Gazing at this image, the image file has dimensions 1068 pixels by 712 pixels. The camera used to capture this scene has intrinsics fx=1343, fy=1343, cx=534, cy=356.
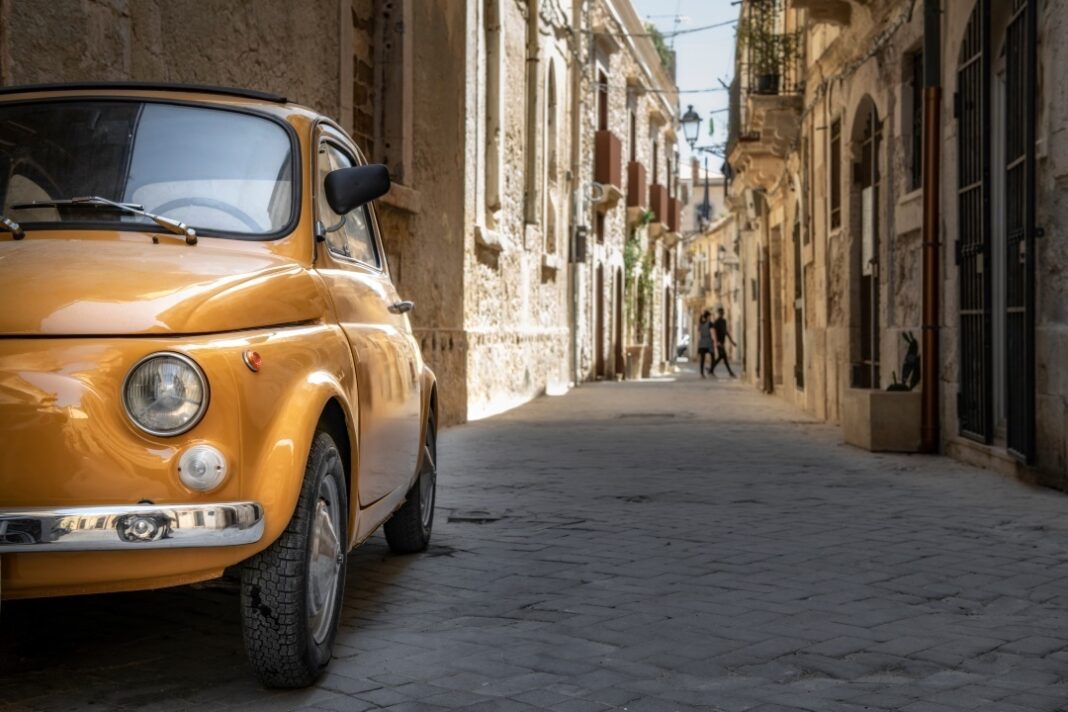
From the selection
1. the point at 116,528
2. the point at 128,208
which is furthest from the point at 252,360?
the point at 128,208

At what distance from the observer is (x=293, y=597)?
3.62m

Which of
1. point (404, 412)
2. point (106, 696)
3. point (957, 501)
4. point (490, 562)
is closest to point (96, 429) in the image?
point (106, 696)

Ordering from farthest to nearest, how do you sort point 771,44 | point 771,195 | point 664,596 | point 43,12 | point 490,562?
point 771,195
point 771,44
point 43,12
point 490,562
point 664,596

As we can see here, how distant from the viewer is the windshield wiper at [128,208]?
4070mm

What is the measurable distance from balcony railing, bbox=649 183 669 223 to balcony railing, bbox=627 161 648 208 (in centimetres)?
262

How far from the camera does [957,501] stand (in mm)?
8195

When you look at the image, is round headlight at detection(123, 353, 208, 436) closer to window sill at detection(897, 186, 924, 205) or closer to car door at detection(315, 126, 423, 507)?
car door at detection(315, 126, 423, 507)

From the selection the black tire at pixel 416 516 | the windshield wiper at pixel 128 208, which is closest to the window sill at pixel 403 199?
the black tire at pixel 416 516

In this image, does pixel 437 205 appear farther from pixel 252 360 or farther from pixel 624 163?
pixel 624 163

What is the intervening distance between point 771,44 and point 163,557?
17734mm

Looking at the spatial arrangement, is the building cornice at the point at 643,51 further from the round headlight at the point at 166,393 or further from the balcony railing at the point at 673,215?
the round headlight at the point at 166,393

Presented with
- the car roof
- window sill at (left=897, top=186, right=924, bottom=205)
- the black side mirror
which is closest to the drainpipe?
window sill at (left=897, top=186, right=924, bottom=205)

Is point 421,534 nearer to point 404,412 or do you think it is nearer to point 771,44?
point 404,412

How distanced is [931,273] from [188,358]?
349 inches
